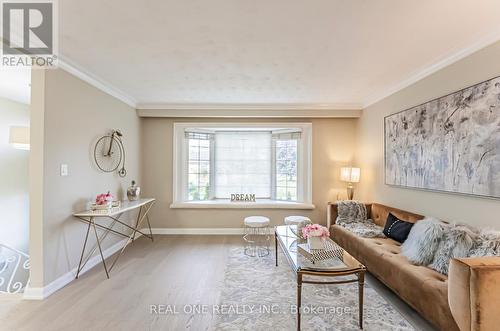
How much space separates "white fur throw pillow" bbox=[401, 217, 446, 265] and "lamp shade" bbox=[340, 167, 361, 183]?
1785mm

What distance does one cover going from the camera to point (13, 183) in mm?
3785

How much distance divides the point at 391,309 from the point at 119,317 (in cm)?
240

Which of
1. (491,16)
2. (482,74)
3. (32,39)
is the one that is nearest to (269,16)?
(491,16)

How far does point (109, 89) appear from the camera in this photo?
3.39 meters

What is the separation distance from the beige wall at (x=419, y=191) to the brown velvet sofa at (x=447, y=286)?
12.5 inches

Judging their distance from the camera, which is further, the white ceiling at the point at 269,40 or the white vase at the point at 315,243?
the white vase at the point at 315,243

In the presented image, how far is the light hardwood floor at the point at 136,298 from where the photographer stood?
1938 mm

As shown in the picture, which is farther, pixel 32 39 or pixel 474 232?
pixel 32 39

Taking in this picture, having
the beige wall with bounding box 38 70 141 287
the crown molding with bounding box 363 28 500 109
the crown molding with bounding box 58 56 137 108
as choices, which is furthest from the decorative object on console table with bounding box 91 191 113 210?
the crown molding with bounding box 363 28 500 109

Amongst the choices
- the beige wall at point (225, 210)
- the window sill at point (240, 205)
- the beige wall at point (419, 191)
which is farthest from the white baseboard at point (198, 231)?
the beige wall at point (419, 191)

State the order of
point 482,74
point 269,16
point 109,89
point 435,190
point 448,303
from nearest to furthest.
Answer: point 448,303
point 269,16
point 482,74
point 435,190
point 109,89

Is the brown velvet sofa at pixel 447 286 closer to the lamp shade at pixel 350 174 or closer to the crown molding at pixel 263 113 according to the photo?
the lamp shade at pixel 350 174

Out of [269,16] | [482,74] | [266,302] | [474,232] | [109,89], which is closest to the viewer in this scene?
[269,16]

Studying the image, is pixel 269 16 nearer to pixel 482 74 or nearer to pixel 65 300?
pixel 482 74
